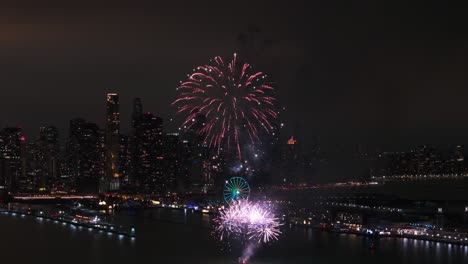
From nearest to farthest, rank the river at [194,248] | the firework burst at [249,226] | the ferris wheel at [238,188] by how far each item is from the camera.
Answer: the river at [194,248], the firework burst at [249,226], the ferris wheel at [238,188]

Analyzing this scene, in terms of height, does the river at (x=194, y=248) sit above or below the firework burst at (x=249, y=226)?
below

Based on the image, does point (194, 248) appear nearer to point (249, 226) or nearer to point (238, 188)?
point (249, 226)

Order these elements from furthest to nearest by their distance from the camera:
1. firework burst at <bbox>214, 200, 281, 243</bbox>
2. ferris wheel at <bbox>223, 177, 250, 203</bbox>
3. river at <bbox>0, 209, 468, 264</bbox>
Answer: ferris wheel at <bbox>223, 177, 250, 203</bbox> < firework burst at <bbox>214, 200, 281, 243</bbox> < river at <bbox>0, 209, 468, 264</bbox>

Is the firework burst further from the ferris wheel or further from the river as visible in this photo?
the ferris wheel

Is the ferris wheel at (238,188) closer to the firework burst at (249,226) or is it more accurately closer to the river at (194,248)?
the river at (194,248)

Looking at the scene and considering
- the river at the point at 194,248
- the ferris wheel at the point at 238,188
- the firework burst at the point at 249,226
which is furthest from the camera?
the ferris wheel at the point at 238,188

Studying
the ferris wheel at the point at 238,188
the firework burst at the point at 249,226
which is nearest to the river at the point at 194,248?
the firework burst at the point at 249,226

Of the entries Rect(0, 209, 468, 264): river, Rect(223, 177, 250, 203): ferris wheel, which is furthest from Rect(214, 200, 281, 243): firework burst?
Rect(223, 177, 250, 203): ferris wheel

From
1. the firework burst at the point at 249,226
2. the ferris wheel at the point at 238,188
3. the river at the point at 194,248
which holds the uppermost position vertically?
the ferris wheel at the point at 238,188

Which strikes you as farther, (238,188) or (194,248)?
(238,188)

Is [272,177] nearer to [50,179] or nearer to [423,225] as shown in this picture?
[50,179]

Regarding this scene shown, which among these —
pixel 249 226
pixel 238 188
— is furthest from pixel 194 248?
pixel 238 188
